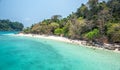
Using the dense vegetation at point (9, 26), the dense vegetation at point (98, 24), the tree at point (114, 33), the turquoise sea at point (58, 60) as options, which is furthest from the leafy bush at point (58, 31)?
the dense vegetation at point (9, 26)

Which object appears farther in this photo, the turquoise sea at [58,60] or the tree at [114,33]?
the tree at [114,33]

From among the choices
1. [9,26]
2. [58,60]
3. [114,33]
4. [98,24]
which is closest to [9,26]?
[9,26]

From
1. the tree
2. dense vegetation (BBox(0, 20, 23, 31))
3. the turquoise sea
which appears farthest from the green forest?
the turquoise sea

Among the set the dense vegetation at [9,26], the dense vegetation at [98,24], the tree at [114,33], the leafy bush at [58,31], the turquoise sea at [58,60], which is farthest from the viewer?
the dense vegetation at [9,26]

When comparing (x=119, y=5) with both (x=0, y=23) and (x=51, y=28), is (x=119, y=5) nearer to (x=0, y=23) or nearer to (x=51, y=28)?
(x=51, y=28)

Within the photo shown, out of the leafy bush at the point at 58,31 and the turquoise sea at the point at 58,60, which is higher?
the leafy bush at the point at 58,31

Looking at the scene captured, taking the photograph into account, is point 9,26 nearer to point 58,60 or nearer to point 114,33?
point 114,33

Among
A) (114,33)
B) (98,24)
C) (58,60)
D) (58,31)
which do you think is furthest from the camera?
(58,31)

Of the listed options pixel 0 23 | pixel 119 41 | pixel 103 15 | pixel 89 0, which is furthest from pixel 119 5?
pixel 0 23

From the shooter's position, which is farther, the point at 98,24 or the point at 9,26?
the point at 9,26

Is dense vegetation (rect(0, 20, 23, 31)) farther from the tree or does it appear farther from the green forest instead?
the tree

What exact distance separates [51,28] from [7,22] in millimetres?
88534

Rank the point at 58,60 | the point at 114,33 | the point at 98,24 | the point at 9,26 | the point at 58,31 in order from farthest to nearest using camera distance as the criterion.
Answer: the point at 9,26 → the point at 58,31 → the point at 98,24 → the point at 114,33 → the point at 58,60

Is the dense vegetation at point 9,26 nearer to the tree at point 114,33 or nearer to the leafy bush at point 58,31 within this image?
the leafy bush at point 58,31
